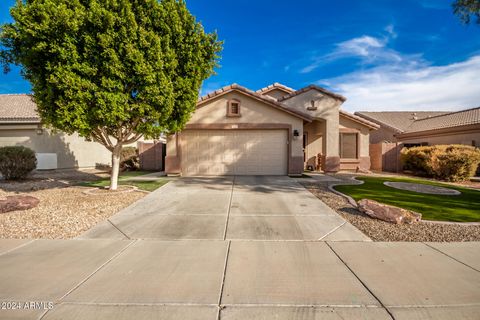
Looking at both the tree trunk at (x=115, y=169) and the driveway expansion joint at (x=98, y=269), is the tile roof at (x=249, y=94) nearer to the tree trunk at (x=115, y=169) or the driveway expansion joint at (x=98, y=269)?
the tree trunk at (x=115, y=169)

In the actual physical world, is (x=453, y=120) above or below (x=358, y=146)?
above

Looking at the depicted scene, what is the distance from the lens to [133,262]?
10.9 feet

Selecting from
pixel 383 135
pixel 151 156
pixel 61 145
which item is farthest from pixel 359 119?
pixel 61 145

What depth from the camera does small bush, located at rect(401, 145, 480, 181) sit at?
1129 centimetres

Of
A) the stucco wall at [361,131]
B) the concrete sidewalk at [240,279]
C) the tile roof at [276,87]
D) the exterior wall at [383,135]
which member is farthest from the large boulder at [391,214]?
the exterior wall at [383,135]

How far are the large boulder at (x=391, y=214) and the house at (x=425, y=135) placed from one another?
11725 millimetres

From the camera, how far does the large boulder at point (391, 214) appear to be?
5.02m

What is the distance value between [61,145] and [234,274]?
1736 centimetres

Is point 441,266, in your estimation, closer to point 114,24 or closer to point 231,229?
point 231,229

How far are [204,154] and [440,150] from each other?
13685mm

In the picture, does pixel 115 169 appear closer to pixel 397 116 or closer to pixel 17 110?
pixel 17 110

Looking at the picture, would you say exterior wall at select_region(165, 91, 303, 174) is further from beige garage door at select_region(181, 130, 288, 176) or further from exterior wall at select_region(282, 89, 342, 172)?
exterior wall at select_region(282, 89, 342, 172)

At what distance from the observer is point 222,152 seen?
11.9 metres

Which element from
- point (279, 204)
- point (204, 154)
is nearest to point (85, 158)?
point (204, 154)
